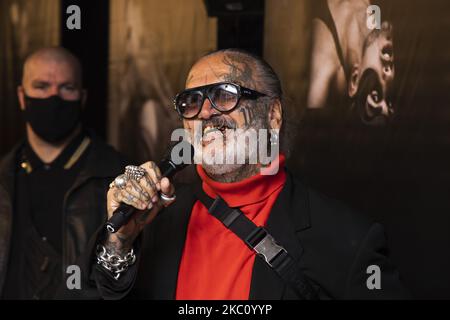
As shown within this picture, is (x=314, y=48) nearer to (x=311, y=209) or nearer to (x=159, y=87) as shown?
(x=159, y=87)

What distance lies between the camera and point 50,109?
3.69 meters

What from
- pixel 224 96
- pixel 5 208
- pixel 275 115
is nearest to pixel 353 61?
pixel 275 115

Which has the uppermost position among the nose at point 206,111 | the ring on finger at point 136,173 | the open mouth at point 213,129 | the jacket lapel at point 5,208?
the nose at point 206,111

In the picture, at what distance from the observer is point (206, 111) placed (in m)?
2.44

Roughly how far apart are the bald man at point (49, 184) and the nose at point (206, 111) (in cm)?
130

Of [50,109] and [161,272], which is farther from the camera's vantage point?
[50,109]

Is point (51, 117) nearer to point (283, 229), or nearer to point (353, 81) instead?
point (353, 81)

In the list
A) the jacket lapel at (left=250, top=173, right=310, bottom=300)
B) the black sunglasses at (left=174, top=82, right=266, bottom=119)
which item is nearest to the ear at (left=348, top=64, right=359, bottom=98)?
the jacket lapel at (left=250, top=173, right=310, bottom=300)

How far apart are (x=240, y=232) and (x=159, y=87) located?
2.35m

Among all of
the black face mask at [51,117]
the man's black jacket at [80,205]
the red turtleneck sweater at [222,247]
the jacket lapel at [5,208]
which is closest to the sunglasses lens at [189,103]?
the red turtleneck sweater at [222,247]

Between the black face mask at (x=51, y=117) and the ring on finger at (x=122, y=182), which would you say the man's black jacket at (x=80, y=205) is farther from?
the ring on finger at (x=122, y=182)

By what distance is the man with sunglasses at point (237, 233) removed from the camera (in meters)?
2.32
